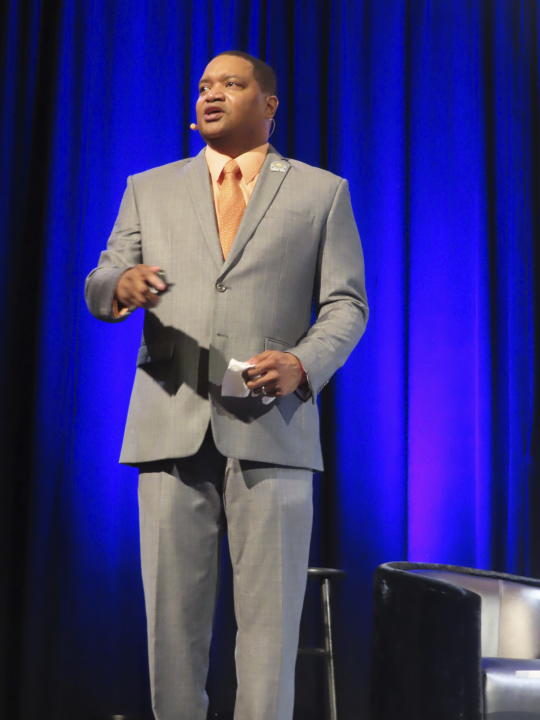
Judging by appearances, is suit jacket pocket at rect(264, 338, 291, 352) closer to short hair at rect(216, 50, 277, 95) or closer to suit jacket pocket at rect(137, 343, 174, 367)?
suit jacket pocket at rect(137, 343, 174, 367)

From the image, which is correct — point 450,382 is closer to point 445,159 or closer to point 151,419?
point 445,159

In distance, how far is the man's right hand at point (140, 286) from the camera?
1406 millimetres

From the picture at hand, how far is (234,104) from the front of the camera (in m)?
1.75

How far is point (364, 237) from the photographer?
9.61 ft

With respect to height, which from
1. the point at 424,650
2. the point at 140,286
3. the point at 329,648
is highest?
the point at 140,286

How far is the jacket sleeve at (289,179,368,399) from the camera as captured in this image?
1555mm

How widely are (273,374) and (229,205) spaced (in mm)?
422

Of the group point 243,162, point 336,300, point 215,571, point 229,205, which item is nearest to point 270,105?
point 243,162

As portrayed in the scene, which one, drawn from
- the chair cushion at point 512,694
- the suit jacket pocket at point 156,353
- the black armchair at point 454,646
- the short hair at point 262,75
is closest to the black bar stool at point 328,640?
the black armchair at point 454,646

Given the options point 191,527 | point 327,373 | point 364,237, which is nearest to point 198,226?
point 327,373

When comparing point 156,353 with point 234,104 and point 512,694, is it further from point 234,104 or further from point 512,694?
point 512,694

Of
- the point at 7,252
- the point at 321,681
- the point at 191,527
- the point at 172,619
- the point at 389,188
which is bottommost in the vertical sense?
the point at 321,681

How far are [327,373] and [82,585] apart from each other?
1403 millimetres

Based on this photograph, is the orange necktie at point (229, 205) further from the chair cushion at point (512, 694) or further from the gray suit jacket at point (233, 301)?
the chair cushion at point (512, 694)
